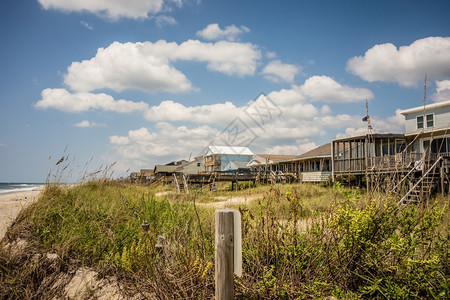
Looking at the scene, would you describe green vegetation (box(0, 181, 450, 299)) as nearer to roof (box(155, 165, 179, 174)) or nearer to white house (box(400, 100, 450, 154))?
white house (box(400, 100, 450, 154))

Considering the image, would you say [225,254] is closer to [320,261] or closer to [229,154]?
[320,261]

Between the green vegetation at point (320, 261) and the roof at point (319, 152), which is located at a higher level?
the roof at point (319, 152)

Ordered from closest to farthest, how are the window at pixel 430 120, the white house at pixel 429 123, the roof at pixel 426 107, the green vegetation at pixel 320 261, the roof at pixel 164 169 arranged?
the green vegetation at pixel 320 261
the white house at pixel 429 123
the roof at pixel 426 107
the window at pixel 430 120
the roof at pixel 164 169

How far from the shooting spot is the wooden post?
2.29 meters

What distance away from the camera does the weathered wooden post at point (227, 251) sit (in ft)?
7.52

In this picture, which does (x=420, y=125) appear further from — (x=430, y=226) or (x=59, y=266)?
(x=59, y=266)

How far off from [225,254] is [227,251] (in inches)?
1.2

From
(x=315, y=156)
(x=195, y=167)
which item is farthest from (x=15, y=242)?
(x=195, y=167)

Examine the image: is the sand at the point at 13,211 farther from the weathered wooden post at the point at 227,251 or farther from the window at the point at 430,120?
the window at the point at 430,120

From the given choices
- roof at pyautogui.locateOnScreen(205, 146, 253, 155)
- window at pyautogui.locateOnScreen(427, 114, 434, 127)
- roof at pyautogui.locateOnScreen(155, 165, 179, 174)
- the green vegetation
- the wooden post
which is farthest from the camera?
roof at pyautogui.locateOnScreen(155, 165, 179, 174)

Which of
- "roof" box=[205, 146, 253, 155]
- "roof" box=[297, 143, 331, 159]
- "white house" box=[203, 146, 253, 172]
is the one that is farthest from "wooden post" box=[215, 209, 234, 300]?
"white house" box=[203, 146, 253, 172]

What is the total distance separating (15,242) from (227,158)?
172ft

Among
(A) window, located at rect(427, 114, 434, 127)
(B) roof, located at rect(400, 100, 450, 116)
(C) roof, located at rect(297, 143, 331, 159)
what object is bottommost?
(C) roof, located at rect(297, 143, 331, 159)

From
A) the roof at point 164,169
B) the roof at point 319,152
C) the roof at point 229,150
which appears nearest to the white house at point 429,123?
the roof at point 319,152
